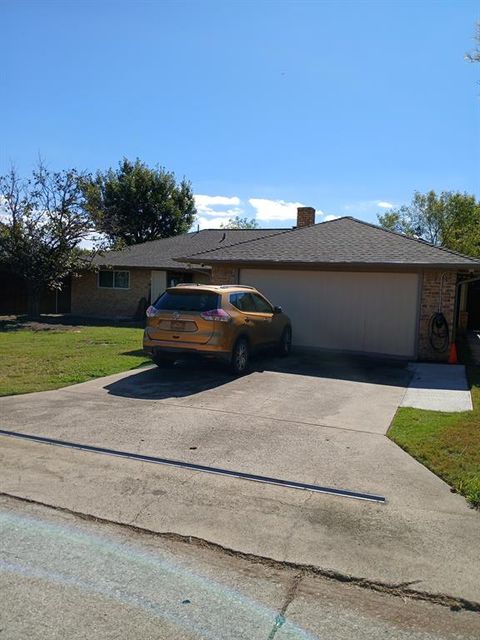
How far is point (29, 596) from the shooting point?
3.20 metres

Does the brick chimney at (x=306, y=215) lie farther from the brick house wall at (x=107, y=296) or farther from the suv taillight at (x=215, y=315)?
the suv taillight at (x=215, y=315)

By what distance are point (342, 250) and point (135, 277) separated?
41.7ft

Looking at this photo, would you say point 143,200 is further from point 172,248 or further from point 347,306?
point 347,306

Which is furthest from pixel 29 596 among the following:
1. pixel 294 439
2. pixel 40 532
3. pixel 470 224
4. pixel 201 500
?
pixel 470 224

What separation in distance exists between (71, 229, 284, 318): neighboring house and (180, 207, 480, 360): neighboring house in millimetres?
8252

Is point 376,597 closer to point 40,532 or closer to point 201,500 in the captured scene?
point 201,500

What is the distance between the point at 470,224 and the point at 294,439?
41.4 metres

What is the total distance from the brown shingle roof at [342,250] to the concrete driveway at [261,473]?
4.83 meters

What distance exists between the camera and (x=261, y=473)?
5.33 metres

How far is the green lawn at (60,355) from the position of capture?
9.50m

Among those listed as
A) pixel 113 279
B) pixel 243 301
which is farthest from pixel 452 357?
pixel 113 279

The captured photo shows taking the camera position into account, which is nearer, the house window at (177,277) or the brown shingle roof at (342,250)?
the brown shingle roof at (342,250)

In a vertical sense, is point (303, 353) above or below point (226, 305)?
below

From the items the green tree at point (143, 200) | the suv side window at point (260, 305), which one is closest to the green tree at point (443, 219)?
the green tree at point (143, 200)
